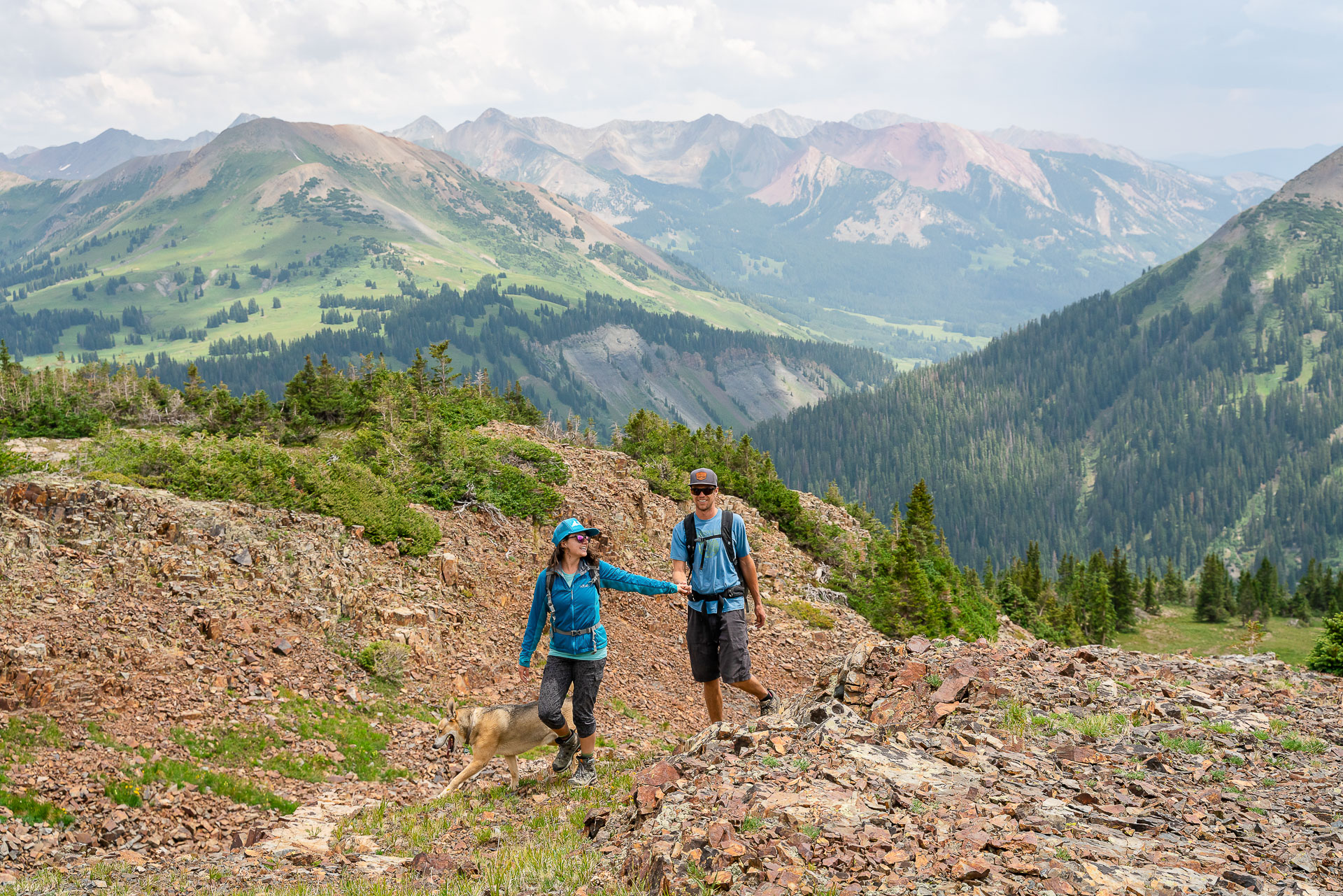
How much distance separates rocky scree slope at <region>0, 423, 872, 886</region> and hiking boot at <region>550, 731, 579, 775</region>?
885 millimetres

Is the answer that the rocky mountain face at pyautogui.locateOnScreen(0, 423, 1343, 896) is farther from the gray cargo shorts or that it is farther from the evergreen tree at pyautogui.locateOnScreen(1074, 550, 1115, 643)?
the evergreen tree at pyautogui.locateOnScreen(1074, 550, 1115, 643)

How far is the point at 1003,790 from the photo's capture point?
9008mm

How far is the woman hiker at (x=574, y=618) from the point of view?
10852 mm

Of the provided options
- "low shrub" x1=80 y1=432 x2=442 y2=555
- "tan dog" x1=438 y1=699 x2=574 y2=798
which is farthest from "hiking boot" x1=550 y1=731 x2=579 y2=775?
"low shrub" x1=80 y1=432 x2=442 y2=555

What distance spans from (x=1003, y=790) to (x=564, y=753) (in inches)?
248

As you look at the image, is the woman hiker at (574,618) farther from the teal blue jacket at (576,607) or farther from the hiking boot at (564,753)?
the hiking boot at (564,753)

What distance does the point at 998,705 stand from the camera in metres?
11.9

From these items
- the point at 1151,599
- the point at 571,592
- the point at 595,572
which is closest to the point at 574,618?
the point at 571,592

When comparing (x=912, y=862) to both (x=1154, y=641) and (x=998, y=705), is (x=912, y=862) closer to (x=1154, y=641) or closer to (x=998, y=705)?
(x=998, y=705)

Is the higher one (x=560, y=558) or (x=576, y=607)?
(x=560, y=558)

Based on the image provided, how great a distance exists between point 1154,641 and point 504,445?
8847 cm

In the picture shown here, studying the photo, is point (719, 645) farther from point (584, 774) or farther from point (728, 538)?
point (584, 774)

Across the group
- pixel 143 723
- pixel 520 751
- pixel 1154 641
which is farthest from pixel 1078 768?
pixel 1154 641

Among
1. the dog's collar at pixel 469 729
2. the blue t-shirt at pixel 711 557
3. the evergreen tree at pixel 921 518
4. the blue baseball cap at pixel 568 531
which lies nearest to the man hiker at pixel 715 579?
the blue t-shirt at pixel 711 557
